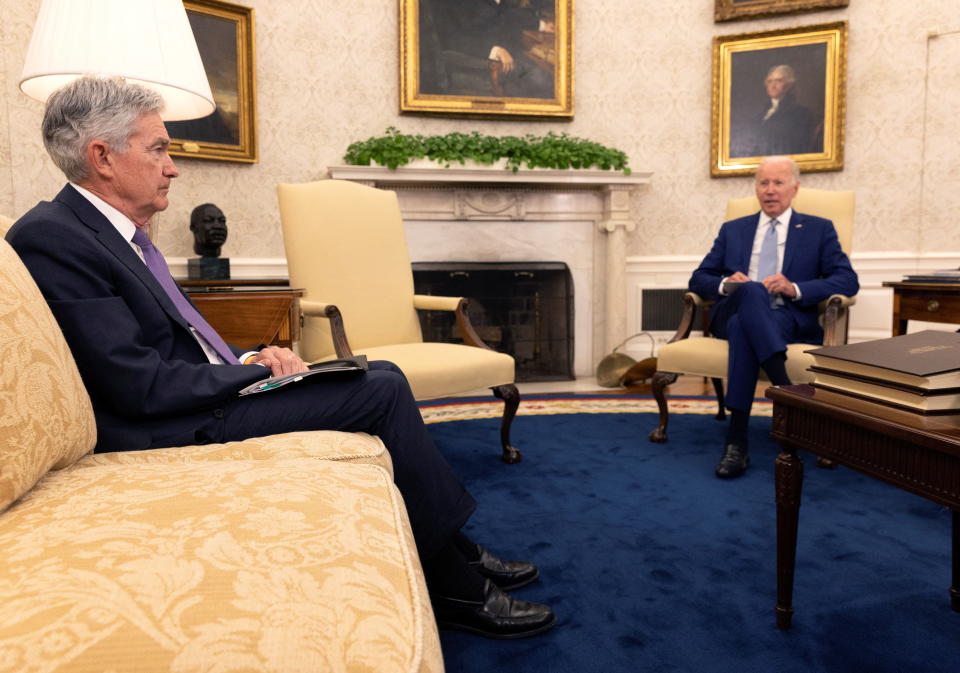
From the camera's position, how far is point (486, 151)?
4941mm

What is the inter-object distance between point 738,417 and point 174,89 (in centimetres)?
256

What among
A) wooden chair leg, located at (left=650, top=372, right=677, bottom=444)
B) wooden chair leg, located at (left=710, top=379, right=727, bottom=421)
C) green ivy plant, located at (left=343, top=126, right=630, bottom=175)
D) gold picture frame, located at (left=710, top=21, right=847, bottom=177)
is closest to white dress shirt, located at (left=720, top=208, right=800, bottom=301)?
wooden chair leg, located at (left=650, top=372, right=677, bottom=444)

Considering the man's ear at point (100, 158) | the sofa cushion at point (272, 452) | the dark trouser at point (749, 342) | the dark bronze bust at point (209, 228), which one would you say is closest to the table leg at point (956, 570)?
the dark trouser at point (749, 342)

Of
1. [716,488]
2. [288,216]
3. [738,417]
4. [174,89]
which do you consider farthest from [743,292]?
[174,89]

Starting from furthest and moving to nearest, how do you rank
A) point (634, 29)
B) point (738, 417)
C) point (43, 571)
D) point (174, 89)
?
point (634, 29), point (738, 417), point (174, 89), point (43, 571)

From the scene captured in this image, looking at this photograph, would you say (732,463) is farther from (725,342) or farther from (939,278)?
(939,278)

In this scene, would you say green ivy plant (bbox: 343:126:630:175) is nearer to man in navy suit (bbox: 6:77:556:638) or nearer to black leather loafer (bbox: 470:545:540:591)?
man in navy suit (bbox: 6:77:556:638)

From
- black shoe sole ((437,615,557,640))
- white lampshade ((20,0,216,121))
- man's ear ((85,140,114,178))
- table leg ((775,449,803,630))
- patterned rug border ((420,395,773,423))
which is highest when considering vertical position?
white lampshade ((20,0,216,121))

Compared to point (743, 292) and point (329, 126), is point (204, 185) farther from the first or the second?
point (743, 292)

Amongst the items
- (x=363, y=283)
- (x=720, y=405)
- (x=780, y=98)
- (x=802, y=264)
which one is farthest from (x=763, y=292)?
(x=780, y=98)

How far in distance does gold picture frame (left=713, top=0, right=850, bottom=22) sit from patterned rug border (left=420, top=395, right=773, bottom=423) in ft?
10.1

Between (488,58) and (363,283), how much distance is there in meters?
2.82

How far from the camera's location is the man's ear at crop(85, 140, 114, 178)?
5.19 ft

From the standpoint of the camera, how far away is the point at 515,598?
6.15ft
